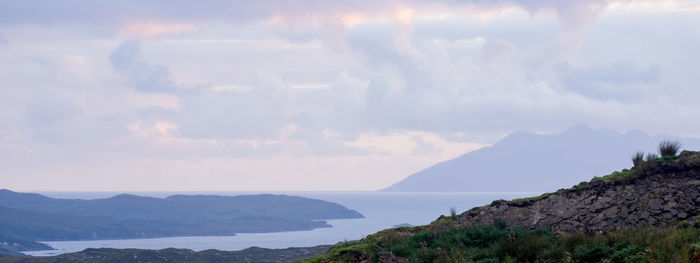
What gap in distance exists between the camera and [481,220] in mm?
20625

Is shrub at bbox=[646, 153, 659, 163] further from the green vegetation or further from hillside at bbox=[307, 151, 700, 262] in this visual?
the green vegetation

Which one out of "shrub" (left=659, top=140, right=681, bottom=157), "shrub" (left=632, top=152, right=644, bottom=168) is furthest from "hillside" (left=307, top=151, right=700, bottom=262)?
"shrub" (left=659, top=140, right=681, bottom=157)

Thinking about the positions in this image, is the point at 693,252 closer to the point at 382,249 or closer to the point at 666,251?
the point at 666,251

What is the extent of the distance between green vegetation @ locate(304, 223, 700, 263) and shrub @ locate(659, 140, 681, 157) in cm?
640

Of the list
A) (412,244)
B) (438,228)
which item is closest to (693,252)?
(412,244)

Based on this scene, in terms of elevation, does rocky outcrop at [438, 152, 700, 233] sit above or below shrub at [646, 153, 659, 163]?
below

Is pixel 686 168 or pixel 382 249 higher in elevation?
pixel 686 168

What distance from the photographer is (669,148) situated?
822 inches

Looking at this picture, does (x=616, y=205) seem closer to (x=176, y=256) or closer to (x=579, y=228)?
(x=579, y=228)

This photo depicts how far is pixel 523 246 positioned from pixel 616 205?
5857 millimetres

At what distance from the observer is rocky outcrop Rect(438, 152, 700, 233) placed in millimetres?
18062

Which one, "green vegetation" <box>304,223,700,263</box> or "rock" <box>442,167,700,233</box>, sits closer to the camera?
"green vegetation" <box>304,223,700,263</box>

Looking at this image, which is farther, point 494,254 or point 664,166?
point 664,166

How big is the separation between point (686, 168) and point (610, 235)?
652 cm
